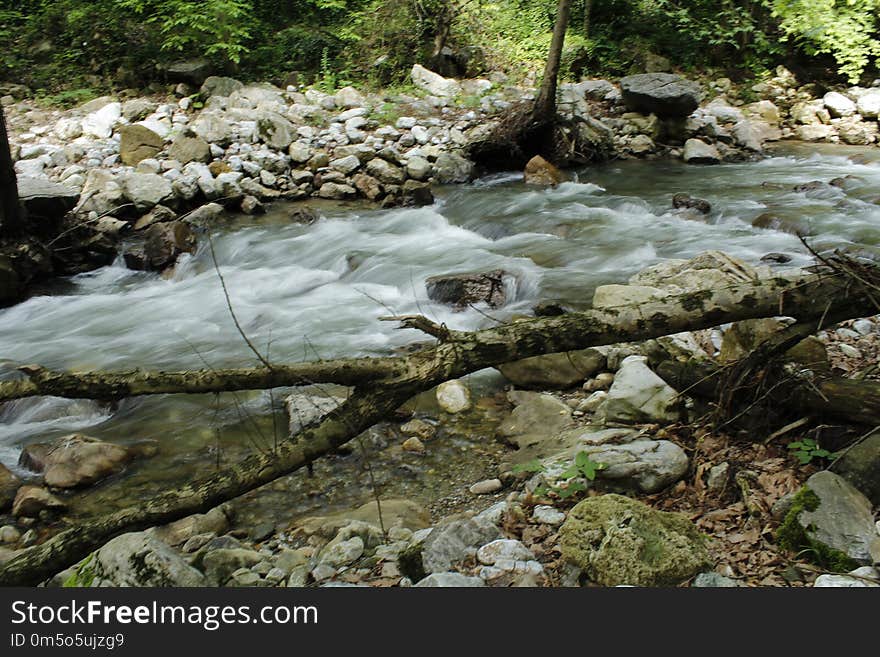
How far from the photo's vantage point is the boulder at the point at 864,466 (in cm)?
279

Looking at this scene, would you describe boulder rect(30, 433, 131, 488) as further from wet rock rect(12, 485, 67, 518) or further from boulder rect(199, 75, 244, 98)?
boulder rect(199, 75, 244, 98)

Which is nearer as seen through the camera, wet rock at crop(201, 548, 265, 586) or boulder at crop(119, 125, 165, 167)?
wet rock at crop(201, 548, 265, 586)

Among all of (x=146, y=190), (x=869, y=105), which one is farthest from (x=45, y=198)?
(x=869, y=105)

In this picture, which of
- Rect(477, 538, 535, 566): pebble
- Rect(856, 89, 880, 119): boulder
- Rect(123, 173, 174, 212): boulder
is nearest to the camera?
Rect(477, 538, 535, 566): pebble

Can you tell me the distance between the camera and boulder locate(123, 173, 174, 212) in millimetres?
9641

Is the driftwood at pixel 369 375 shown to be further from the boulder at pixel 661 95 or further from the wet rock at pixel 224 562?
the boulder at pixel 661 95

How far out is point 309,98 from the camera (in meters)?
13.4

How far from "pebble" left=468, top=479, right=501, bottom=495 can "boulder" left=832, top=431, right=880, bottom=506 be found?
1.71m

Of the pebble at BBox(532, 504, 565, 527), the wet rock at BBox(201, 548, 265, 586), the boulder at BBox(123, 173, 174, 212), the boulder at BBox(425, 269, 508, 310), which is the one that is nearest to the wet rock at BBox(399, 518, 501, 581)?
the pebble at BBox(532, 504, 565, 527)

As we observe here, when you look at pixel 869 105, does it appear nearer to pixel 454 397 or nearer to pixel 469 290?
pixel 469 290

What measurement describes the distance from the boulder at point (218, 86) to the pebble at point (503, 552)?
12292 mm

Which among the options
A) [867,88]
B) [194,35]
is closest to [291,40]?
[194,35]

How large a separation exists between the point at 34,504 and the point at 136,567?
1816 millimetres

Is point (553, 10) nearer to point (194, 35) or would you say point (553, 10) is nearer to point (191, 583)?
point (194, 35)
